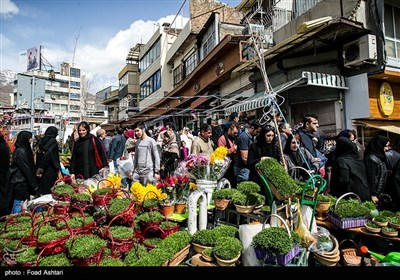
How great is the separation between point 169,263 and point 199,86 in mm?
13172

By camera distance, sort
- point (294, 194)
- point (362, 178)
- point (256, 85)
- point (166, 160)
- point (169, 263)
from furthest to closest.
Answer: point (256, 85) < point (166, 160) < point (362, 178) < point (294, 194) < point (169, 263)

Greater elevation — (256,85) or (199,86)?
(199,86)

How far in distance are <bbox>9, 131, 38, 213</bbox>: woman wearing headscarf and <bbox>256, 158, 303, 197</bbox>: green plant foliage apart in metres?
3.76

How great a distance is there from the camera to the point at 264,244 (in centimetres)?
150

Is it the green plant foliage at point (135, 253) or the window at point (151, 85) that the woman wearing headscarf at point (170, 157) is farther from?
the window at point (151, 85)

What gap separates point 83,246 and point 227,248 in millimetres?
932

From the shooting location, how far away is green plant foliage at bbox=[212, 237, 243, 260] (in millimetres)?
1599

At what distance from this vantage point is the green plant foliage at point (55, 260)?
162 cm

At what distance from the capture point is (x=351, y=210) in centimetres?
208

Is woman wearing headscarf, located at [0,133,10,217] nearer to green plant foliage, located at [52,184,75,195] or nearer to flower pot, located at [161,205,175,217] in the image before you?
green plant foliage, located at [52,184,75,195]

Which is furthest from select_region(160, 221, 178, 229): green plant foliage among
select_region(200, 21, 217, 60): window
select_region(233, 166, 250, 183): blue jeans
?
select_region(200, 21, 217, 60): window
